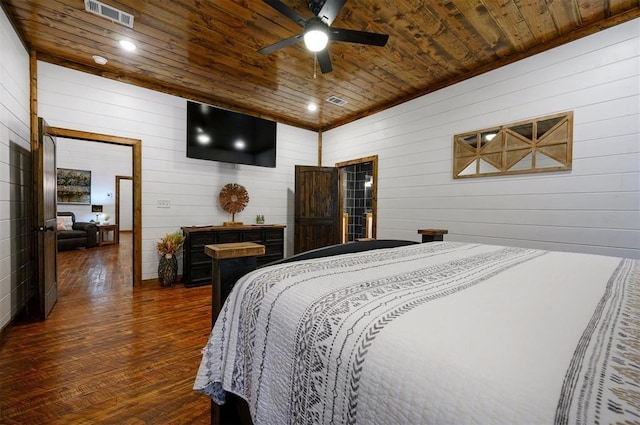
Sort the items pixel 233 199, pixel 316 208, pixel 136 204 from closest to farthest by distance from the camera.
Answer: pixel 136 204
pixel 233 199
pixel 316 208

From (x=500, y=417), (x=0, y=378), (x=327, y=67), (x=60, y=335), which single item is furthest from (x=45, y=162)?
(x=500, y=417)

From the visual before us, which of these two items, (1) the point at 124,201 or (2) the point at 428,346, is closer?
(2) the point at 428,346

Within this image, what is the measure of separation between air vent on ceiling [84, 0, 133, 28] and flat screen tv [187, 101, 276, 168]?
1466mm

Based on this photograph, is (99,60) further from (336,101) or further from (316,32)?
(336,101)

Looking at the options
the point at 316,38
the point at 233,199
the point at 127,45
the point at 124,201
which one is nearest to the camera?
the point at 316,38

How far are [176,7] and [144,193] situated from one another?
2.35m

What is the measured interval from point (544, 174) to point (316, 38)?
8.24 ft

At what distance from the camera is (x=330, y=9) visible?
1900 mm

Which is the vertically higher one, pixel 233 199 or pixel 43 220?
pixel 233 199

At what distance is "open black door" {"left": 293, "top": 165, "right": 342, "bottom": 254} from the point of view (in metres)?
4.79

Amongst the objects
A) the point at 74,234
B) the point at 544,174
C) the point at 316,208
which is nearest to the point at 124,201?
the point at 74,234

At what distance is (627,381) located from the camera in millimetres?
415

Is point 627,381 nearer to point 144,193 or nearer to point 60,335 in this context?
point 60,335

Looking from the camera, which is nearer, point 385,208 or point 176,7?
point 176,7
